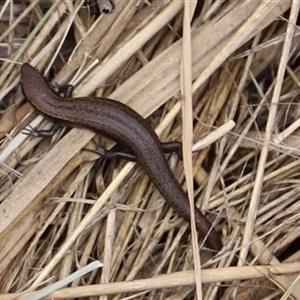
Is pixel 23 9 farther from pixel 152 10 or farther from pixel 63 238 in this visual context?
pixel 63 238

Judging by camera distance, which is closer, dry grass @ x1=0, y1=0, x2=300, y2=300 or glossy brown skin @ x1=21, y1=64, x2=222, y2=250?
dry grass @ x1=0, y1=0, x2=300, y2=300

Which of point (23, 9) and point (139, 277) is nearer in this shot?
point (139, 277)

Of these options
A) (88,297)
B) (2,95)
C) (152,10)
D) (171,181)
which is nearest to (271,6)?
(152,10)

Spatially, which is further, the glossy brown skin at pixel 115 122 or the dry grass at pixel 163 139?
the glossy brown skin at pixel 115 122
